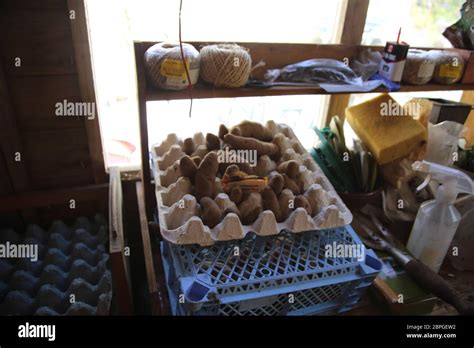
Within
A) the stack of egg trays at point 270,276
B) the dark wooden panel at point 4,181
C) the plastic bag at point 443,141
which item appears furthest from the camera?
the plastic bag at point 443,141

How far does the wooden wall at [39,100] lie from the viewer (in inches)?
30.1

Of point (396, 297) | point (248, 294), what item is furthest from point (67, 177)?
point (396, 297)

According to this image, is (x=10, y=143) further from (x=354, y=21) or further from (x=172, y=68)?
(x=354, y=21)

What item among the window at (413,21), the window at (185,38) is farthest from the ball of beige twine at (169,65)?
the window at (413,21)

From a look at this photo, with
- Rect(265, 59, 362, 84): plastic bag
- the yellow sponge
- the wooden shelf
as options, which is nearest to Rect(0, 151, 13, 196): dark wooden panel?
the wooden shelf

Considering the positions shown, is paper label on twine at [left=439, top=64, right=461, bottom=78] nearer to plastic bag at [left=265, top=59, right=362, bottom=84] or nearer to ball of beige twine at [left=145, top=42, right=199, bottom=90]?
plastic bag at [left=265, top=59, right=362, bottom=84]

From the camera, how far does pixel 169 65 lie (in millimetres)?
733

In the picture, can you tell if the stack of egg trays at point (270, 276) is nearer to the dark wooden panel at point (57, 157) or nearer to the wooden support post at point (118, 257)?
the wooden support post at point (118, 257)

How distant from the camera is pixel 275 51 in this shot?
950 mm

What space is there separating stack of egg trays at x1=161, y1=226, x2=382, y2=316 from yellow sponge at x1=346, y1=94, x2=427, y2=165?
321mm

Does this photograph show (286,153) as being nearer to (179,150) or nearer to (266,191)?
(266,191)

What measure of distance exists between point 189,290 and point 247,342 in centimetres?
14

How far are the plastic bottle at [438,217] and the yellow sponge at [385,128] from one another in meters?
0.12

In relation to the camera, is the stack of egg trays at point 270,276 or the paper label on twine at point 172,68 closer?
the stack of egg trays at point 270,276
